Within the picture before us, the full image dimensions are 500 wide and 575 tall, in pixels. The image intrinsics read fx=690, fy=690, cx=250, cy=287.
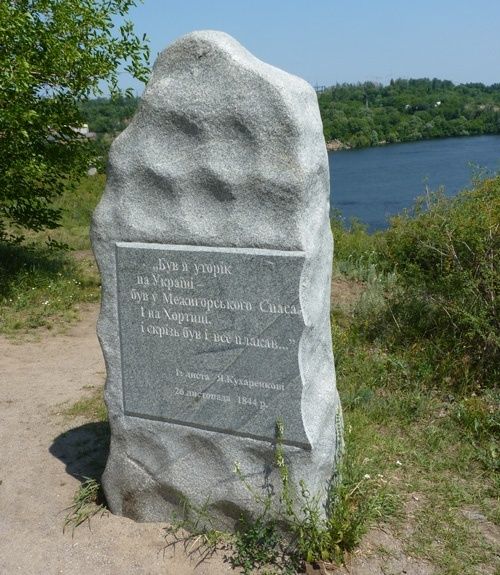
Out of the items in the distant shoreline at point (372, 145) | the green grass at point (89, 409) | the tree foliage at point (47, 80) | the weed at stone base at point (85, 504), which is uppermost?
the tree foliage at point (47, 80)

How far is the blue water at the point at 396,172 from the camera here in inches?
602

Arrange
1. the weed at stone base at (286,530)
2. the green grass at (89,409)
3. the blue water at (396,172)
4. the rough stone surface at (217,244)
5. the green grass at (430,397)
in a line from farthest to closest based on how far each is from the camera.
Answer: the blue water at (396,172) → the green grass at (89,409) → the green grass at (430,397) → the weed at stone base at (286,530) → the rough stone surface at (217,244)

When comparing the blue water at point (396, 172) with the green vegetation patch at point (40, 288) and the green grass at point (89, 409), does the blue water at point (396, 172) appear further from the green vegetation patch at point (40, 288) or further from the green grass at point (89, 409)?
the green grass at point (89, 409)

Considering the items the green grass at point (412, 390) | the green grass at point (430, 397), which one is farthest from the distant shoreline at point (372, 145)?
the green grass at point (430, 397)

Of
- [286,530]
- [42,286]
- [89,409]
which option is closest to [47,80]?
[42,286]

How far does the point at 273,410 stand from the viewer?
299cm

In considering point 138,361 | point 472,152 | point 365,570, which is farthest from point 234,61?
point 472,152

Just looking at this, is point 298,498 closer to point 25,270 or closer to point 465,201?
point 465,201

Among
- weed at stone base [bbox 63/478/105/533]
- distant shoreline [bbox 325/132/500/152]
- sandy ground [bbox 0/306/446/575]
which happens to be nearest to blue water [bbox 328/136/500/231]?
distant shoreline [bbox 325/132/500/152]

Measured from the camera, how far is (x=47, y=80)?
23.4ft

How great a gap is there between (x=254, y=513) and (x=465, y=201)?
12.5 ft

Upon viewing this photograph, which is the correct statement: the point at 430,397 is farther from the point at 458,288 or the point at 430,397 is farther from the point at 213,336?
the point at 213,336

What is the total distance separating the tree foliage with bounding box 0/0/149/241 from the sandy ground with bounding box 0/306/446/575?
2.42 m

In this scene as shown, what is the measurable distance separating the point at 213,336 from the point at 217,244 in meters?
0.41
